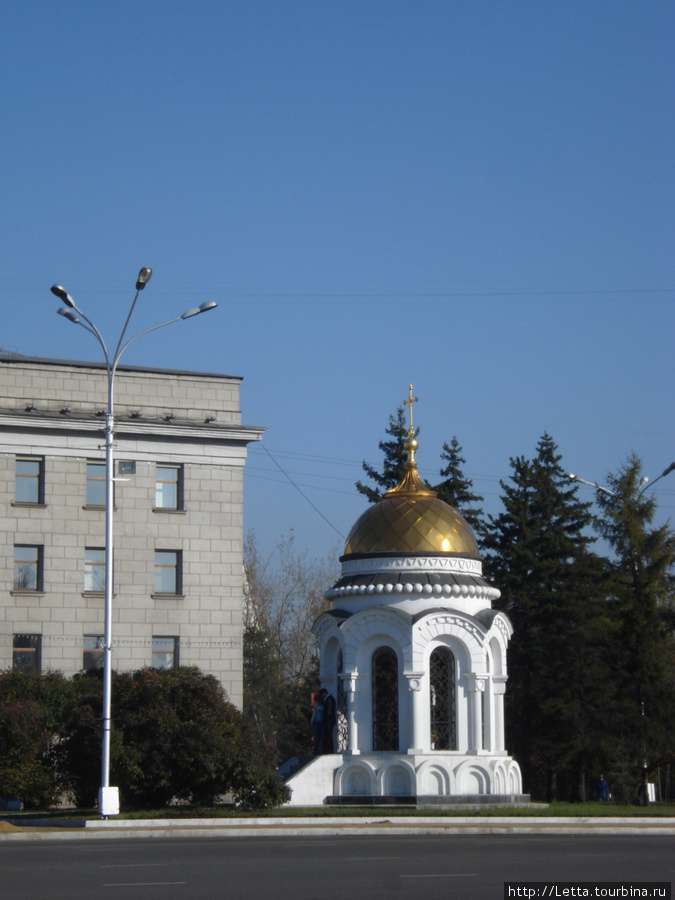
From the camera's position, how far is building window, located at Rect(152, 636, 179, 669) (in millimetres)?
42250

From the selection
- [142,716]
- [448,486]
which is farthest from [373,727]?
[448,486]

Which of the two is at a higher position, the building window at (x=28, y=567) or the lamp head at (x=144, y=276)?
the lamp head at (x=144, y=276)

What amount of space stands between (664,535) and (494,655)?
506 inches

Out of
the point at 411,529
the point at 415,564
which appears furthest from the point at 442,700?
the point at 411,529

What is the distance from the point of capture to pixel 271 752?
2872 centimetres

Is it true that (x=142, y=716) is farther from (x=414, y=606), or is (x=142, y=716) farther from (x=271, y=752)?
(x=414, y=606)

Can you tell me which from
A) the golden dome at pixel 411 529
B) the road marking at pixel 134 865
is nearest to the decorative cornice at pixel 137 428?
the golden dome at pixel 411 529

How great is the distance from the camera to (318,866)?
1603 cm

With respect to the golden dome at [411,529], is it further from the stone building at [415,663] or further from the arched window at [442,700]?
the arched window at [442,700]

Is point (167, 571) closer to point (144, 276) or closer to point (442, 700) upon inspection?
point (442, 700)

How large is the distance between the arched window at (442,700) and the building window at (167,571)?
1268 centimetres

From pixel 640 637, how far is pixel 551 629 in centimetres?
659

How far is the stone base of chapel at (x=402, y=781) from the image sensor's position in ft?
95.3

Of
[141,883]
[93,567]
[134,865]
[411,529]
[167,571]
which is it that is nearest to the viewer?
[141,883]
